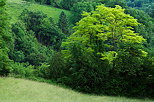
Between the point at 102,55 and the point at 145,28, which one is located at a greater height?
the point at 102,55

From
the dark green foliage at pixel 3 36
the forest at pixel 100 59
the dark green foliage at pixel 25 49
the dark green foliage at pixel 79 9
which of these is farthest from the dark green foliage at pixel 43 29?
the dark green foliage at pixel 3 36

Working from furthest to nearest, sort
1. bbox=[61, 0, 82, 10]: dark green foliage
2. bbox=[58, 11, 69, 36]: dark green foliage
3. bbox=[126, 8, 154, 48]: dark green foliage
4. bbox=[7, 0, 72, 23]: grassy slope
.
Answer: bbox=[61, 0, 82, 10]: dark green foliage < bbox=[58, 11, 69, 36]: dark green foliage < bbox=[7, 0, 72, 23]: grassy slope < bbox=[126, 8, 154, 48]: dark green foliage

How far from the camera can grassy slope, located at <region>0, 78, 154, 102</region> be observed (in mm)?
14203

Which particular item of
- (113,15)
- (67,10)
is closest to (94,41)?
(113,15)

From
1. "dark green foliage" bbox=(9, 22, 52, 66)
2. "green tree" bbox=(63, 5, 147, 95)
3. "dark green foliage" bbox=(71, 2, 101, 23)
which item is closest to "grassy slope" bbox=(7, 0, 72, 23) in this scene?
"dark green foliage" bbox=(71, 2, 101, 23)

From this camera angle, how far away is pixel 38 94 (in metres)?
15.7

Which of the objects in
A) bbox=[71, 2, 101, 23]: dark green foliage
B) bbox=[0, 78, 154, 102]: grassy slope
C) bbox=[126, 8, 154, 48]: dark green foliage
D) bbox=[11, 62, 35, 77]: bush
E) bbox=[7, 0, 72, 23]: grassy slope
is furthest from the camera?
bbox=[71, 2, 101, 23]: dark green foliage

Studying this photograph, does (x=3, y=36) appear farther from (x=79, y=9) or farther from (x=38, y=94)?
(x=79, y=9)

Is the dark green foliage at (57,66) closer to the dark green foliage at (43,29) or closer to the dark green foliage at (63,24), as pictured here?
the dark green foliage at (43,29)

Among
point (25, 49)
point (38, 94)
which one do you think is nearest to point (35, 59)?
point (25, 49)

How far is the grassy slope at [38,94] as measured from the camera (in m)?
14.2

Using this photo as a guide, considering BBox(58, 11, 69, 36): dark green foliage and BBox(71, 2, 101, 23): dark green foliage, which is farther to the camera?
BBox(71, 2, 101, 23): dark green foliage

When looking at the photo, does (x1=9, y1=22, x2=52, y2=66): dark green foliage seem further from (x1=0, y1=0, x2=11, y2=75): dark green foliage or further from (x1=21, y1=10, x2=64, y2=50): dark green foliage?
(x1=0, y1=0, x2=11, y2=75): dark green foliage

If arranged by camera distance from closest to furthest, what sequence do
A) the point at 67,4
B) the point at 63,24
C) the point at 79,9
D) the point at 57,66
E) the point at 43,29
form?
the point at 57,66, the point at 43,29, the point at 63,24, the point at 79,9, the point at 67,4
